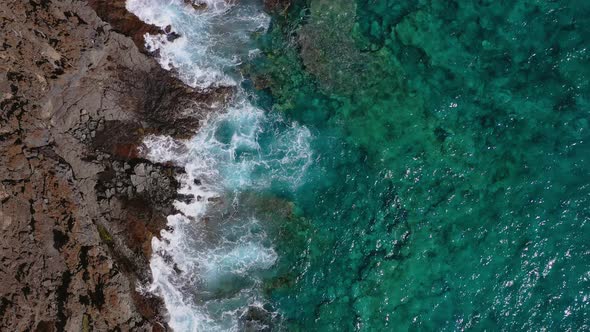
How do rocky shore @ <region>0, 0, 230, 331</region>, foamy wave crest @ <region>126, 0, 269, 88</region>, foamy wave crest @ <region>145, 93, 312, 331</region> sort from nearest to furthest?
rocky shore @ <region>0, 0, 230, 331</region> → foamy wave crest @ <region>145, 93, 312, 331</region> → foamy wave crest @ <region>126, 0, 269, 88</region>

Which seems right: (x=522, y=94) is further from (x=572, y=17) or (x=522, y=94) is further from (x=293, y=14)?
(x=293, y=14)

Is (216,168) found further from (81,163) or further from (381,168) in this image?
(381,168)

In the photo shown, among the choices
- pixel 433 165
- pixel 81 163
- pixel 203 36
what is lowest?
pixel 81 163

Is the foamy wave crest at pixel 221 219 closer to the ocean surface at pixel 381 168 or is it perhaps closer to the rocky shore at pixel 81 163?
the ocean surface at pixel 381 168

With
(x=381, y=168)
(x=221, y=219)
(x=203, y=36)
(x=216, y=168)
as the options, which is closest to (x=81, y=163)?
(x=216, y=168)

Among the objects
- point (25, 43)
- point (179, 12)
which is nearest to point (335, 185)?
point (179, 12)

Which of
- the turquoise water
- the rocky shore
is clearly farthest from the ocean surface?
the rocky shore

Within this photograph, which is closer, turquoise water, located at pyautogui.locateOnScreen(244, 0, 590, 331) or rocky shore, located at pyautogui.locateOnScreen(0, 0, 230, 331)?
rocky shore, located at pyautogui.locateOnScreen(0, 0, 230, 331)

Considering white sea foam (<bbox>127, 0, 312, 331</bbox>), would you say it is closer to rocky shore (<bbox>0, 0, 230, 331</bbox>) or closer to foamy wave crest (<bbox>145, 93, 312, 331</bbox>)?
foamy wave crest (<bbox>145, 93, 312, 331</bbox>)
